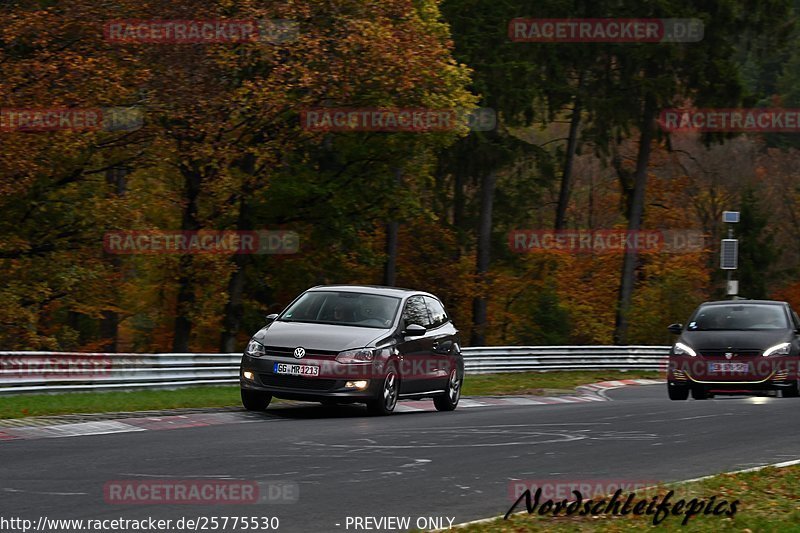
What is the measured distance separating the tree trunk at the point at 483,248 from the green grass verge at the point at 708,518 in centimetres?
3624

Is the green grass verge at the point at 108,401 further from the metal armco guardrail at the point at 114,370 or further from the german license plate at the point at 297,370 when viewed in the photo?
the german license plate at the point at 297,370

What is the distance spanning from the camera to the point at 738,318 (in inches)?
877

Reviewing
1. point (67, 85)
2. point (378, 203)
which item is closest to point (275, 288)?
point (378, 203)

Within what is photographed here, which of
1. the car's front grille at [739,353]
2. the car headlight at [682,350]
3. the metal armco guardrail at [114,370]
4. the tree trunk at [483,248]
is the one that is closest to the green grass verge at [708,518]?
the car's front grille at [739,353]

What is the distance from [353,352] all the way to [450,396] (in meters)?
3.26

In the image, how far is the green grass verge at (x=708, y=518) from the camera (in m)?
8.53

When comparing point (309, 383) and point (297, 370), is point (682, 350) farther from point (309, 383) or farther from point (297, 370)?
point (297, 370)

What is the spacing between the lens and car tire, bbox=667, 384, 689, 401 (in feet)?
71.6

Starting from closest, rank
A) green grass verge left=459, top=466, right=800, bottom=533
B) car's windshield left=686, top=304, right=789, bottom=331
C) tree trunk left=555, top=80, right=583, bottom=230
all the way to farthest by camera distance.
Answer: green grass verge left=459, top=466, right=800, bottom=533 < car's windshield left=686, top=304, right=789, bottom=331 < tree trunk left=555, top=80, right=583, bottom=230

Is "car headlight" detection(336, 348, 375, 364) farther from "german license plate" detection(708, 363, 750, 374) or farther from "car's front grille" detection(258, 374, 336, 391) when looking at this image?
"german license plate" detection(708, 363, 750, 374)

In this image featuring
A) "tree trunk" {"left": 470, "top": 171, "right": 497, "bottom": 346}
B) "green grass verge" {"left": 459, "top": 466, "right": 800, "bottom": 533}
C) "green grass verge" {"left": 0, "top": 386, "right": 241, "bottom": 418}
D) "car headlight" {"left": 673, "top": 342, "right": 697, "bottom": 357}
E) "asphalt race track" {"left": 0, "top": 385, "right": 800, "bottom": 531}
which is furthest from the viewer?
"tree trunk" {"left": 470, "top": 171, "right": 497, "bottom": 346}

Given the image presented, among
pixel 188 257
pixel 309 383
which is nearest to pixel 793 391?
pixel 309 383

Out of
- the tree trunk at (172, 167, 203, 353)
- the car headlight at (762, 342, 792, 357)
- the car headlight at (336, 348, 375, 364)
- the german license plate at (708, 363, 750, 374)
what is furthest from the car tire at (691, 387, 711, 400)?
the tree trunk at (172, 167, 203, 353)

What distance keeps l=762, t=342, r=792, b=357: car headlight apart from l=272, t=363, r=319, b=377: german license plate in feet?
27.4
